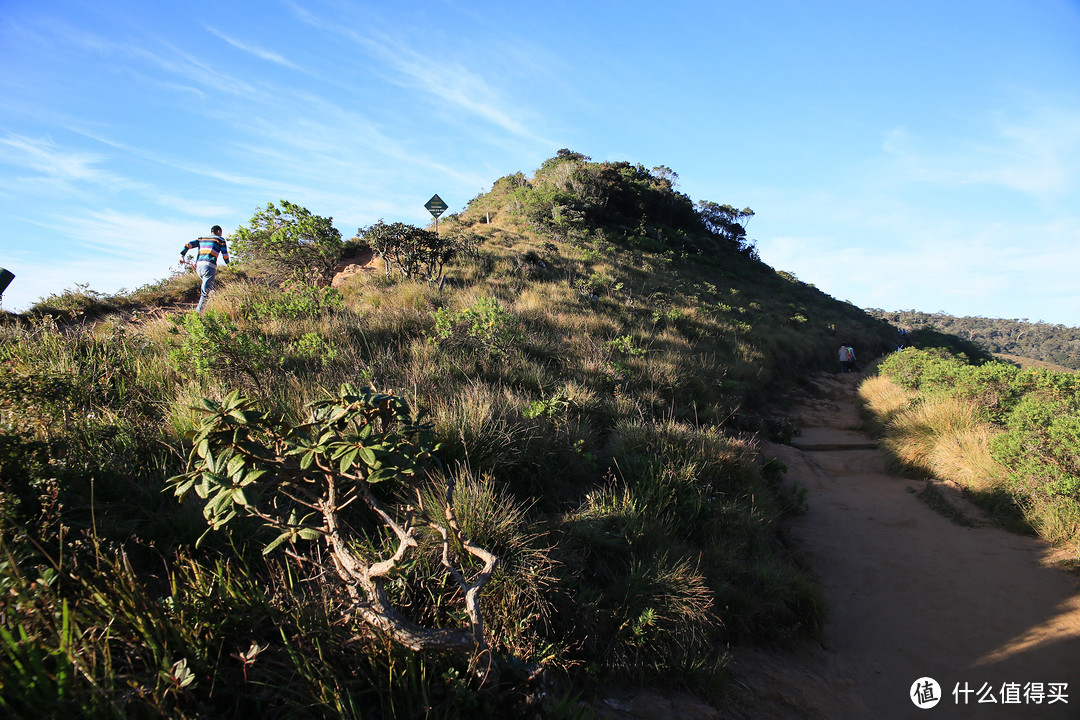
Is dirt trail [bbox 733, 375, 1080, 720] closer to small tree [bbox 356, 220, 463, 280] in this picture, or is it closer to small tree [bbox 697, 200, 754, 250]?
small tree [bbox 356, 220, 463, 280]

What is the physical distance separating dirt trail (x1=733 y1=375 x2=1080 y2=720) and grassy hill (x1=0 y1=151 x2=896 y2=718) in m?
0.37

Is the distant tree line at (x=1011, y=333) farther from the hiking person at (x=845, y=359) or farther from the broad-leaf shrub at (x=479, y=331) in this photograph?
the broad-leaf shrub at (x=479, y=331)

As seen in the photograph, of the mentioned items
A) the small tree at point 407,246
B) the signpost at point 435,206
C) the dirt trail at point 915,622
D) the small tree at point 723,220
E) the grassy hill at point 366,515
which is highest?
the small tree at point 723,220

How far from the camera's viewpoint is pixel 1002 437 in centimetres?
672

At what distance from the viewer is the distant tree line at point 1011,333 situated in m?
62.1

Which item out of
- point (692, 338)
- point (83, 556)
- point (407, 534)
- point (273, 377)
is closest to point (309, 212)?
point (273, 377)

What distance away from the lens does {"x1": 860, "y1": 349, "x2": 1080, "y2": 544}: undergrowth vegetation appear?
5.83 m

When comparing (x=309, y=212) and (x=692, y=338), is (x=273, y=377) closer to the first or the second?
(x=309, y=212)

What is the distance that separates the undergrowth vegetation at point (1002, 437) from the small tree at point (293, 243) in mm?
11620

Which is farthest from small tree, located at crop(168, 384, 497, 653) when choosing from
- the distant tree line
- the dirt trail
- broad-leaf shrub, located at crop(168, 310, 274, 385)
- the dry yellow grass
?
the distant tree line

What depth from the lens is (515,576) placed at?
3.04 meters

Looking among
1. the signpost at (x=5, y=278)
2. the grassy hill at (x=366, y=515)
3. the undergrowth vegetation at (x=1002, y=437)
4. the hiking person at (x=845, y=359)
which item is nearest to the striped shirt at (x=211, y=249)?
the grassy hill at (x=366, y=515)

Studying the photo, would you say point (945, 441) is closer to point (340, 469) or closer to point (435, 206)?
point (340, 469)

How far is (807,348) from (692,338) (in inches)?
323
